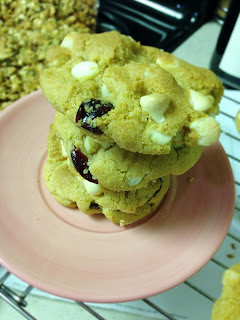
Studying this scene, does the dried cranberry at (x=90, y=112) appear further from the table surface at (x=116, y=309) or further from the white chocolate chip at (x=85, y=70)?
the table surface at (x=116, y=309)

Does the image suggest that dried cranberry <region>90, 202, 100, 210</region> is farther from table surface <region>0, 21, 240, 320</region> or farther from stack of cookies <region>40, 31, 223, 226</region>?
table surface <region>0, 21, 240, 320</region>

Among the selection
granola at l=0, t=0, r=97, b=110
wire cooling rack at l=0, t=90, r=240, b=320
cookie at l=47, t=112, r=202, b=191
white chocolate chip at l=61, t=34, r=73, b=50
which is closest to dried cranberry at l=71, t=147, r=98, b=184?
cookie at l=47, t=112, r=202, b=191

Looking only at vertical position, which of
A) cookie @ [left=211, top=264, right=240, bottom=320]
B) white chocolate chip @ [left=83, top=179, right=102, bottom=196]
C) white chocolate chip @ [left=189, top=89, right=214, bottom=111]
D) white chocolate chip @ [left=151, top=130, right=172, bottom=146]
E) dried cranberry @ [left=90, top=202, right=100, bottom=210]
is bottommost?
cookie @ [left=211, top=264, right=240, bottom=320]

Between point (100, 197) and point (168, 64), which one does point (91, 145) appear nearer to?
point (100, 197)

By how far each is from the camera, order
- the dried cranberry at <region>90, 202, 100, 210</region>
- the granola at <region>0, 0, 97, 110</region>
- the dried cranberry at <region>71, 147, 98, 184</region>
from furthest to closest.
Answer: the granola at <region>0, 0, 97, 110</region>
the dried cranberry at <region>90, 202, 100, 210</region>
the dried cranberry at <region>71, 147, 98, 184</region>

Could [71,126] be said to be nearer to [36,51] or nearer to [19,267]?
[19,267]

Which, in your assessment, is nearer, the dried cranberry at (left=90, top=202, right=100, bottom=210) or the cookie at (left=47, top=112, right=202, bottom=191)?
the cookie at (left=47, top=112, right=202, bottom=191)
